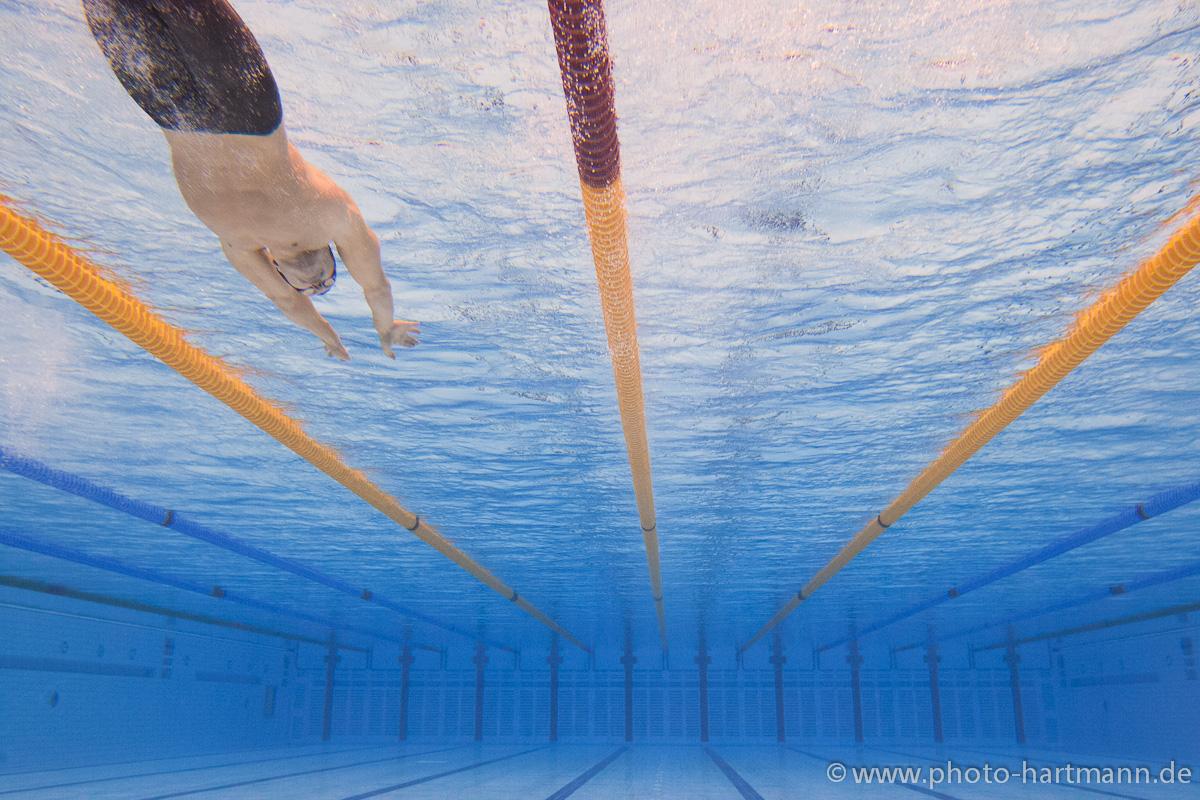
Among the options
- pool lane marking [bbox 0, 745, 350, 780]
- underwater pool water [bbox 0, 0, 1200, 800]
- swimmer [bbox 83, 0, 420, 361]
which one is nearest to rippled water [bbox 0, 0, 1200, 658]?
underwater pool water [bbox 0, 0, 1200, 800]

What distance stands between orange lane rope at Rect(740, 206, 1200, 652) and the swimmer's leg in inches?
163

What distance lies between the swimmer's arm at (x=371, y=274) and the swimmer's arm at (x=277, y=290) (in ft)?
0.68

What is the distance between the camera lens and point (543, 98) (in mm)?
3635

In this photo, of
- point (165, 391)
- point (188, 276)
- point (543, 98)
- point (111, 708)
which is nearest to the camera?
point (543, 98)

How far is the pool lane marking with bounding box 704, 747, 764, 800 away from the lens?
10209 mm

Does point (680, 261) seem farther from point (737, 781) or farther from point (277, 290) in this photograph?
point (737, 781)

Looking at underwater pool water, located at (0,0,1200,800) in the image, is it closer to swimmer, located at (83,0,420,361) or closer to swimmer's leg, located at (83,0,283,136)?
swimmer, located at (83,0,420,361)

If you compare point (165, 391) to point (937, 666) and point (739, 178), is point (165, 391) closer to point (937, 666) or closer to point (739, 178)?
point (739, 178)

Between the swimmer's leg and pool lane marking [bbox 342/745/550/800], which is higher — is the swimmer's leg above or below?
above

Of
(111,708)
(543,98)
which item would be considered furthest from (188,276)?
(111,708)

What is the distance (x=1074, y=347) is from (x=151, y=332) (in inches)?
232

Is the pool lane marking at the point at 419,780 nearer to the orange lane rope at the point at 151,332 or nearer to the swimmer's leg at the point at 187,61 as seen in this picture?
the orange lane rope at the point at 151,332

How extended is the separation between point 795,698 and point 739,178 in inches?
1009

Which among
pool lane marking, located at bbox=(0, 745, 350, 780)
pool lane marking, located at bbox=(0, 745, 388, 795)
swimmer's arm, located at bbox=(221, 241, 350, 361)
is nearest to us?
swimmer's arm, located at bbox=(221, 241, 350, 361)
